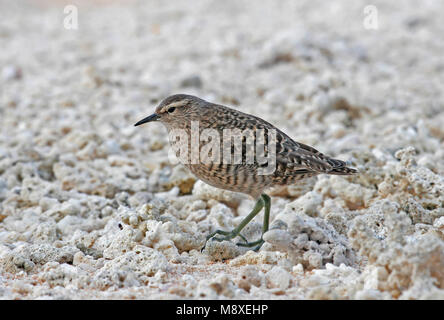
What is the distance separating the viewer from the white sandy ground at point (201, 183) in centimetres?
381

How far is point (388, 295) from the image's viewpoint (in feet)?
11.3

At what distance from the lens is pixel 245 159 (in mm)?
4684

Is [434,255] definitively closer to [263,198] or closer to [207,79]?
[263,198]

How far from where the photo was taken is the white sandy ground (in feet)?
12.5

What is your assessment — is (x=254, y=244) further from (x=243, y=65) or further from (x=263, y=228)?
(x=243, y=65)

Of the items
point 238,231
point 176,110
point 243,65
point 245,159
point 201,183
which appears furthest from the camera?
point 243,65

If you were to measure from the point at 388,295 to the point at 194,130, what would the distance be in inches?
85.6

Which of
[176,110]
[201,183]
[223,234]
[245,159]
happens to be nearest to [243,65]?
[201,183]

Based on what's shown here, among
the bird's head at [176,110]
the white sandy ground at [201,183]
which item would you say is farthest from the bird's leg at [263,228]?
the bird's head at [176,110]

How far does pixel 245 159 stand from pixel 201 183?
1.02 meters

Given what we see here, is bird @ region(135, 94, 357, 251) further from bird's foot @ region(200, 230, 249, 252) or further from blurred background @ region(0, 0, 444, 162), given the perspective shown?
blurred background @ region(0, 0, 444, 162)

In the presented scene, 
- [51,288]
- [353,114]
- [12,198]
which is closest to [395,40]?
[353,114]

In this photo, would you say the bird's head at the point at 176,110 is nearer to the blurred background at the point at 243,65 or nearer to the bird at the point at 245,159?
the bird at the point at 245,159

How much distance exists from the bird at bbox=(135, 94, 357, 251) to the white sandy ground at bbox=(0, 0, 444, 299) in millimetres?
274
